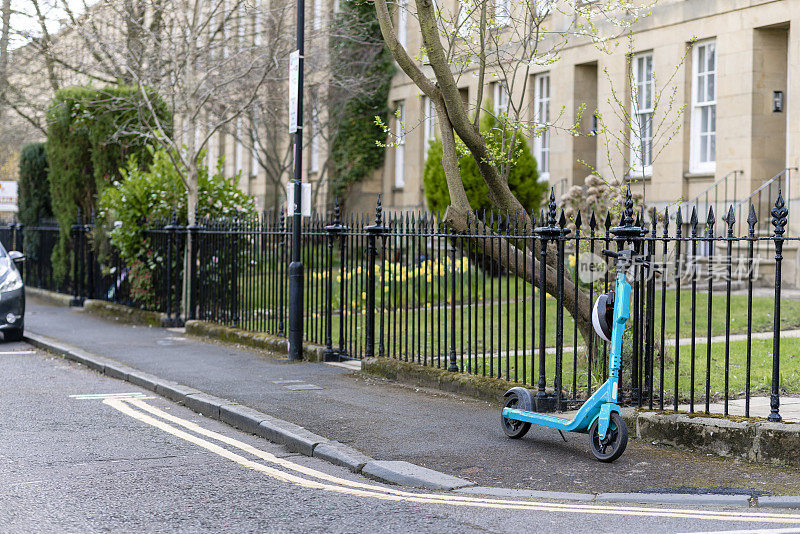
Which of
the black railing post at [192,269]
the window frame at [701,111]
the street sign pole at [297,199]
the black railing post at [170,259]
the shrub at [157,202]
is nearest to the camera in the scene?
the street sign pole at [297,199]

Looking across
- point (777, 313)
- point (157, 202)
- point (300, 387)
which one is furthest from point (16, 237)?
point (777, 313)

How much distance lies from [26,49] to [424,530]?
86.1ft

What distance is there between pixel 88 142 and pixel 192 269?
257 inches

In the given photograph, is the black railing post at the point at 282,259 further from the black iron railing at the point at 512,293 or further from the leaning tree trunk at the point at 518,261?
the leaning tree trunk at the point at 518,261

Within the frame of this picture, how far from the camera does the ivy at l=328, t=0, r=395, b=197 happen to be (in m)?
27.2

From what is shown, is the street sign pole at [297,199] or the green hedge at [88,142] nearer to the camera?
the street sign pole at [297,199]

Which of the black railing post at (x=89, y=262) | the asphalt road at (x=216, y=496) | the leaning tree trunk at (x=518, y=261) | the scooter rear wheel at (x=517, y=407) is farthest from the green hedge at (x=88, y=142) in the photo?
the scooter rear wheel at (x=517, y=407)

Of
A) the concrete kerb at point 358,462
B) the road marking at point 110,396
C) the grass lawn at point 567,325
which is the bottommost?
the road marking at point 110,396

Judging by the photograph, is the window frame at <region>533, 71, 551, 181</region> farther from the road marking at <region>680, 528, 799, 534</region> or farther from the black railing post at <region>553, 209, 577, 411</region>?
the road marking at <region>680, 528, 799, 534</region>

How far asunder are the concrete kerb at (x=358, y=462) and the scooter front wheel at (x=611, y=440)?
735 mm

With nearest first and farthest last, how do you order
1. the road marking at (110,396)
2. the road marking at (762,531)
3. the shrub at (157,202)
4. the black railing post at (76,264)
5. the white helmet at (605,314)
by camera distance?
the road marking at (762,531) → the white helmet at (605,314) → the road marking at (110,396) → the shrub at (157,202) → the black railing post at (76,264)

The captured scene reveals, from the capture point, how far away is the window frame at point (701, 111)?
2000 centimetres

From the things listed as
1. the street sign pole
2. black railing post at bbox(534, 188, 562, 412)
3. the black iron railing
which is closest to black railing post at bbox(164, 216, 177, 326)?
the black iron railing

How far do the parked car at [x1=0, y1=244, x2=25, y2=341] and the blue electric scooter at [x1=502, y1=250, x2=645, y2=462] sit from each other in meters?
10.2
